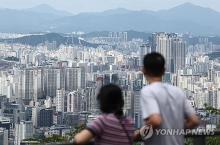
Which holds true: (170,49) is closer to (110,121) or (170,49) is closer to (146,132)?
(146,132)

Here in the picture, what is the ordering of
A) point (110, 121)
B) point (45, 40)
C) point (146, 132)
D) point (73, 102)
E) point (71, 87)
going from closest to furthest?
point (110, 121) < point (146, 132) < point (73, 102) < point (71, 87) < point (45, 40)

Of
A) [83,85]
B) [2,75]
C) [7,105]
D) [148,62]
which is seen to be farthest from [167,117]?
[2,75]

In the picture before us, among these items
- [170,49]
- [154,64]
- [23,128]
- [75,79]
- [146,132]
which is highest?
[154,64]

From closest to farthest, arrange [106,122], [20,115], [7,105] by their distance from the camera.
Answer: [106,122]
[20,115]
[7,105]

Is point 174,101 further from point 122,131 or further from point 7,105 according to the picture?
point 7,105

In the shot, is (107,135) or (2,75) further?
(2,75)

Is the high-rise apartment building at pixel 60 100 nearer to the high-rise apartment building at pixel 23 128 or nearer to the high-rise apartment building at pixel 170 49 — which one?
the high-rise apartment building at pixel 23 128

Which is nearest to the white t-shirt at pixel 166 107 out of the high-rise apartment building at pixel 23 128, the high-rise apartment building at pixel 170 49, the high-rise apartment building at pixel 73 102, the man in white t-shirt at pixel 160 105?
the man in white t-shirt at pixel 160 105

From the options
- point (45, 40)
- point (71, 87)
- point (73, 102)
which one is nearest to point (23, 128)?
point (73, 102)
